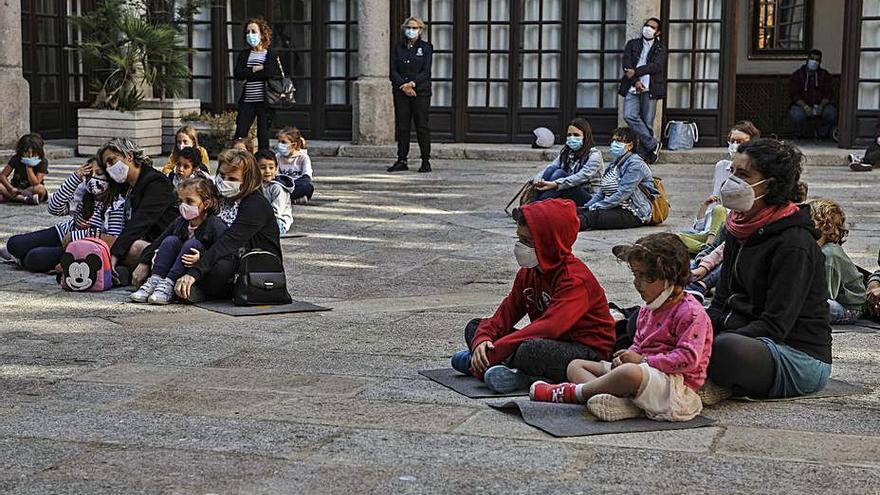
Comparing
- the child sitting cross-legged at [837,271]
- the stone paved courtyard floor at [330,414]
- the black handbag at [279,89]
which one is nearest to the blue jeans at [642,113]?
the black handbag at [279,89]

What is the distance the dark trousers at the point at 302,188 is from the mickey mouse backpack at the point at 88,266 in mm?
5011

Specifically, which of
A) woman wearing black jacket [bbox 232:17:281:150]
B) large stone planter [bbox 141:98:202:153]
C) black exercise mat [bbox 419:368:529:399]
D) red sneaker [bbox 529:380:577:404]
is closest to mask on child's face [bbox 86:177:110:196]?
black exercise mat [bbox 419:368:529:399]

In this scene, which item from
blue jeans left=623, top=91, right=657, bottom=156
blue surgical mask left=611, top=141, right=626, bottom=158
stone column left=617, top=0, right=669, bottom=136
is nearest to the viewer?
blue surgical mask left=611, top=141, right=626, bottom=158

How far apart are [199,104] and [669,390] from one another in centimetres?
1588

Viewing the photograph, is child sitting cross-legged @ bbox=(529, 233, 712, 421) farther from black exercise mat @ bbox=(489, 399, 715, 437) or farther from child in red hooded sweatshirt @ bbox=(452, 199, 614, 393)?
child in red hooded sweatshirt @ bbox=(452, 199, 614, 393)

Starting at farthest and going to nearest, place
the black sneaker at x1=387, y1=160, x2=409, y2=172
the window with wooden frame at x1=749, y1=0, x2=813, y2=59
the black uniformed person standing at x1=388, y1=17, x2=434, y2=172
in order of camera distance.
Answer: the window with wooden frame at x1=749, y1=0, x2=813, y2=59 < the black sneaker at x1=387, y1=160, x2=409, y2=172 < the black uniformed person standing at x1=388, y1=17, x2=434, y2=172

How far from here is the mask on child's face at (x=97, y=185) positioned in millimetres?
10094

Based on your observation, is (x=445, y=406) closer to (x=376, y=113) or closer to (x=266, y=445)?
(x=266, y=445)

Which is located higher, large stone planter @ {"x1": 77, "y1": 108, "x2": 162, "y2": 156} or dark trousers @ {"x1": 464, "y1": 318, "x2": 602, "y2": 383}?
large stone planter @ {"x1": 77, "y1": 108, "x2": 162, "y2": 156}

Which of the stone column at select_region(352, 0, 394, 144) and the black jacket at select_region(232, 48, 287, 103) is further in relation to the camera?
the stone column at select_region(352, 0, 394, 144)

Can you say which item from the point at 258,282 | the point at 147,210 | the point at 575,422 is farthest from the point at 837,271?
the point at 147,210

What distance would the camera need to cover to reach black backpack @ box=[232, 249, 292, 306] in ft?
29.4

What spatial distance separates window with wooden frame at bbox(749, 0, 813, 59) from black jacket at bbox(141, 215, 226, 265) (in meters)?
16.5

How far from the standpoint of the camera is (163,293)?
9.10 meters
